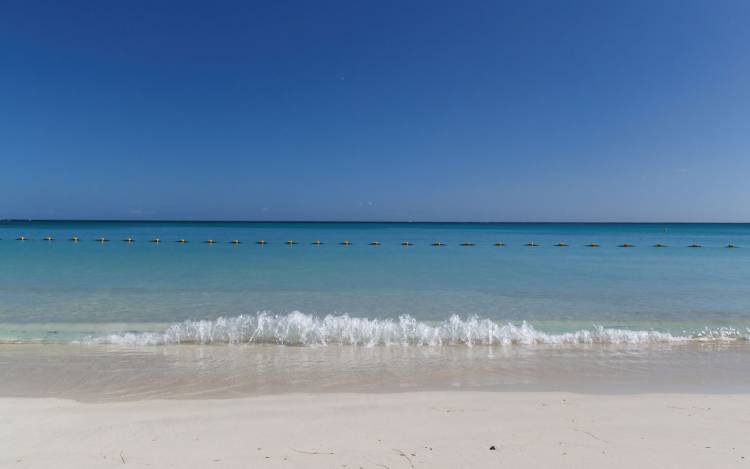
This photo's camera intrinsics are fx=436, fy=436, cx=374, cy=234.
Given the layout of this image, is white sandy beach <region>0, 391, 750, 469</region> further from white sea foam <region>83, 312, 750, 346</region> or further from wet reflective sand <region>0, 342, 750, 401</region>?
white sea foam <region>83, 312, 750, 346</region>

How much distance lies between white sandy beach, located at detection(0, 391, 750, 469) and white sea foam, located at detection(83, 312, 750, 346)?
2865 mm

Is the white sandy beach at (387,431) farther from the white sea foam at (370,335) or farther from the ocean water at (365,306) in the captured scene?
the ocean water at (365,306)

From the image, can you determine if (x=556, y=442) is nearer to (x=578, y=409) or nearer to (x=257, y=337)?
(x=578, y=409)

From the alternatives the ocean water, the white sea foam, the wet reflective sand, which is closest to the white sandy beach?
the wet reflective sand

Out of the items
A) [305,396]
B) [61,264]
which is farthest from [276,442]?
[61,264]

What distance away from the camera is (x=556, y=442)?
4125mm

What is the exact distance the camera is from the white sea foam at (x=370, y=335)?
822cm

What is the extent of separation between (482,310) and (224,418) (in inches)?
323

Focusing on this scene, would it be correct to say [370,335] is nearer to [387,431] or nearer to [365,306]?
[365,306]

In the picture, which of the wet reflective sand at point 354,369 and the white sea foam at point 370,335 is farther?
the white sea foam at point 370,335

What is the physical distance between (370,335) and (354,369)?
197 cm

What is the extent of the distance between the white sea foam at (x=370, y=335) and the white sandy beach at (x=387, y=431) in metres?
2.86

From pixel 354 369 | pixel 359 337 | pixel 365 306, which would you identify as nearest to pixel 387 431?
pixel 354 369

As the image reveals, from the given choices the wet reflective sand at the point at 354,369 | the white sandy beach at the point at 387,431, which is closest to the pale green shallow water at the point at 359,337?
the wet reflective sand at the point at 354,369
